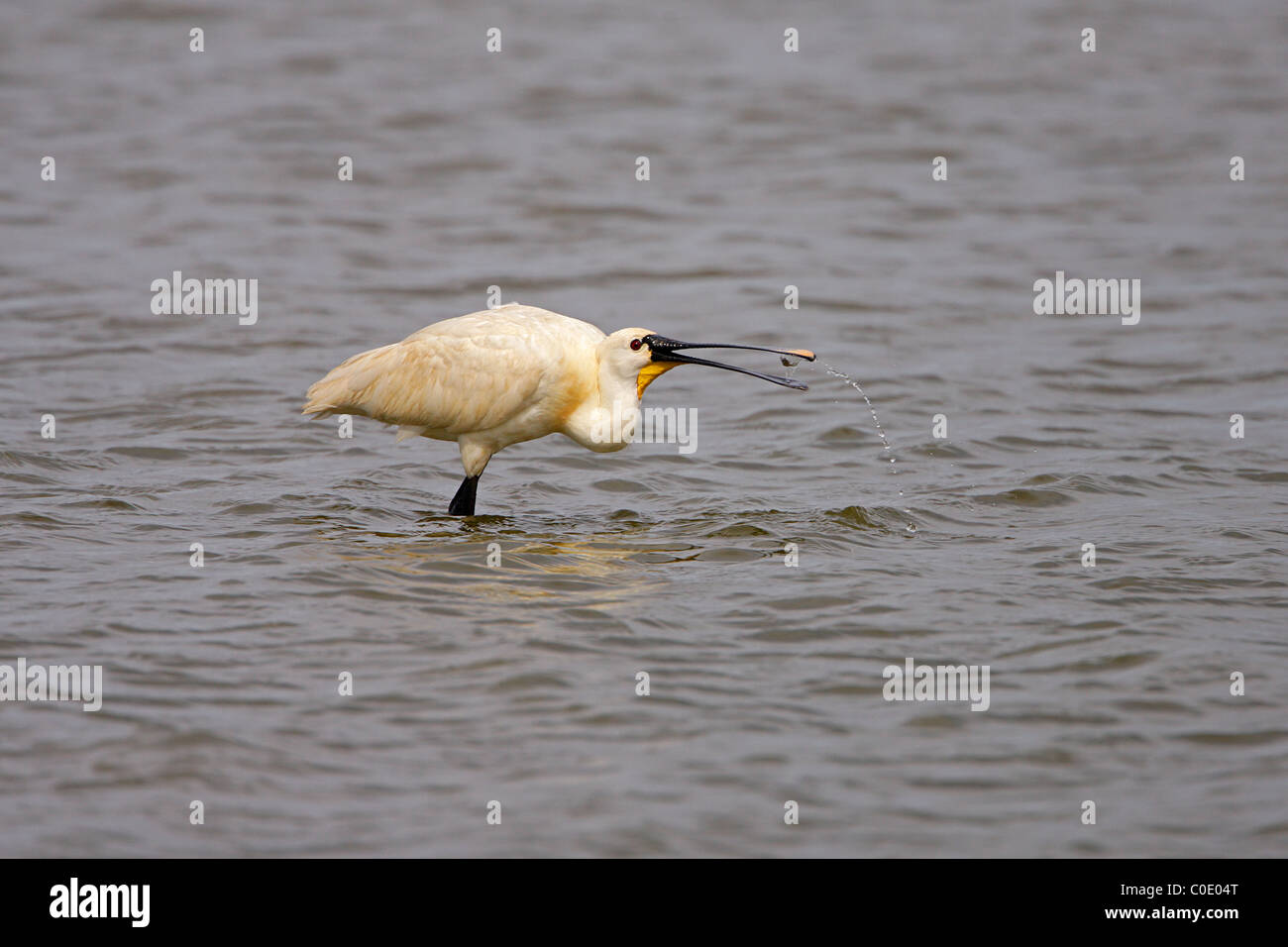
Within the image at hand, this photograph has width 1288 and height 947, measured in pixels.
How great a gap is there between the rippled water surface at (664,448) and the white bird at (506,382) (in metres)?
0.65

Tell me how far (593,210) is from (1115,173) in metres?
6.80

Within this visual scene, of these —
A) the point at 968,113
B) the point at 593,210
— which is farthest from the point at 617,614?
the point at 968,113

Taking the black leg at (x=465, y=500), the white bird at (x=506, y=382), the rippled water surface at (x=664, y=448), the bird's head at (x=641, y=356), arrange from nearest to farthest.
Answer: the rippled water surface at (x=664, y=448) < the bird's head at (x=641, y=356) < the white bird at (x=506, y=382) < the black leg at (x=465, y=500)

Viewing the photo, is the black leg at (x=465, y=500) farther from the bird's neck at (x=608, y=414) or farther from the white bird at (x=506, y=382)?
the bird's neck at (x=608, y=414)

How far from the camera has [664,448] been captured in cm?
1344

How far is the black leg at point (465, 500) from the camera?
1105 centimetres

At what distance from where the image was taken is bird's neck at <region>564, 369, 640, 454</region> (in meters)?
10.6

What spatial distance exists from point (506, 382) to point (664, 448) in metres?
3.07

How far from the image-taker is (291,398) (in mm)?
14305

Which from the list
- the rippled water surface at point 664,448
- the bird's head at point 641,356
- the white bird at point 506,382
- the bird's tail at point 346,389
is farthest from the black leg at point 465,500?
the bird's head at point 641,356

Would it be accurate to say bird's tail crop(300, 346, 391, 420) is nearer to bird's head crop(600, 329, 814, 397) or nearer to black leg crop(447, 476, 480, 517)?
black leg crop(447, 476, 480, 517)

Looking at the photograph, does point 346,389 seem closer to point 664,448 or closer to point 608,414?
point 608,414

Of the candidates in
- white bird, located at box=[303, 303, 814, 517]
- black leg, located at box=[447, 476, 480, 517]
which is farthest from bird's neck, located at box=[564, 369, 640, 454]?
black leg, located at box=[447, 476, 480, 517]

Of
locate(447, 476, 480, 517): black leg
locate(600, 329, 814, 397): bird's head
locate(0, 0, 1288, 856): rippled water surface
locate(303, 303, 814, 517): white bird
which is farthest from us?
locate(447, 476, 480, 517): black leg
